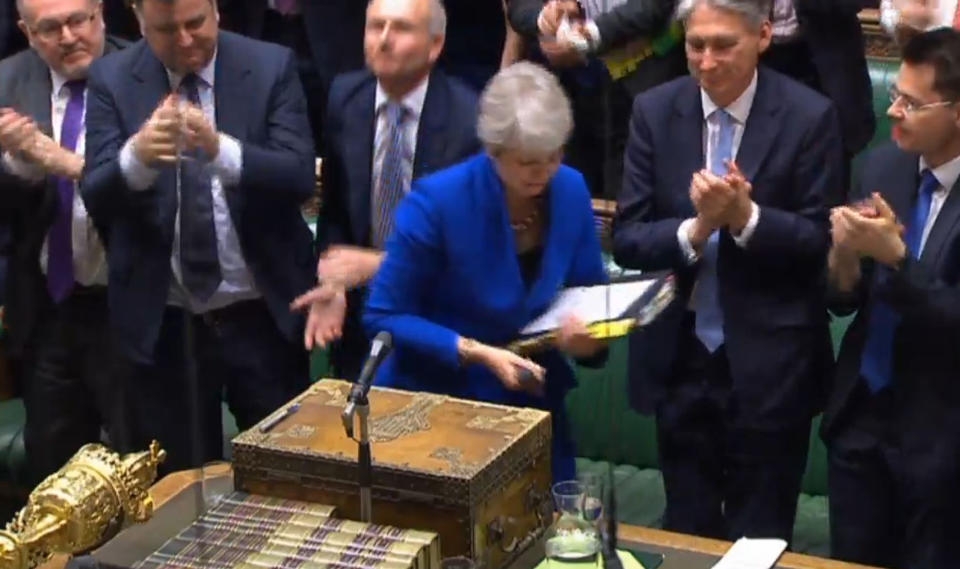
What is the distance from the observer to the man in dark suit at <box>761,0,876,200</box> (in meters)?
3.71

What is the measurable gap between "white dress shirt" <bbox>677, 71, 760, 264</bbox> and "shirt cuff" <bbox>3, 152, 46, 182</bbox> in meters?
1.44

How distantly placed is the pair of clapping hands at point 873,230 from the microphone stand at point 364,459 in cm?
98

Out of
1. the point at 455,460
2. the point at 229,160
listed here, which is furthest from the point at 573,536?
the point at 229,160

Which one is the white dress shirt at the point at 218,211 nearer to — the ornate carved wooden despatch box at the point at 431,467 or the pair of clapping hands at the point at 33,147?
the pair of clapping hands at the point at 33,147

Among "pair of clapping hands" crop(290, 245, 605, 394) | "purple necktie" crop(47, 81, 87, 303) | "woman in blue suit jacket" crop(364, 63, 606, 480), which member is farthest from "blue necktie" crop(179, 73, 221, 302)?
"woman in blue suit jacket" crop(364, 63, 606, 480)

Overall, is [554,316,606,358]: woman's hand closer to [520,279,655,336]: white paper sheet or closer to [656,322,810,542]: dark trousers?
[520,279,655,336]: white paper sheet

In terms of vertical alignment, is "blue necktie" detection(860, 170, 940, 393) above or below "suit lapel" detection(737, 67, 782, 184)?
below

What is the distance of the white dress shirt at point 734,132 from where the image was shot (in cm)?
329

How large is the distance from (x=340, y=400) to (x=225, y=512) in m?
0.32

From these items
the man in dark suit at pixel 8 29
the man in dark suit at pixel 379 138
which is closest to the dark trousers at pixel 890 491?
the man in dark suit at pixel 379 138

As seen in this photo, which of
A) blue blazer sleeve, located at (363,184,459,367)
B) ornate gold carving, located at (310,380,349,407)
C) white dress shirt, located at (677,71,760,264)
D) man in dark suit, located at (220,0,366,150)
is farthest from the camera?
man in dark suit, located at (220,0,366,150)

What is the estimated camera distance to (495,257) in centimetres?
310

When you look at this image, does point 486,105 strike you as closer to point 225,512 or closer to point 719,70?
point 719,70

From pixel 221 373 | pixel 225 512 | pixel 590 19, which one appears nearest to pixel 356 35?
pixel 590 19
